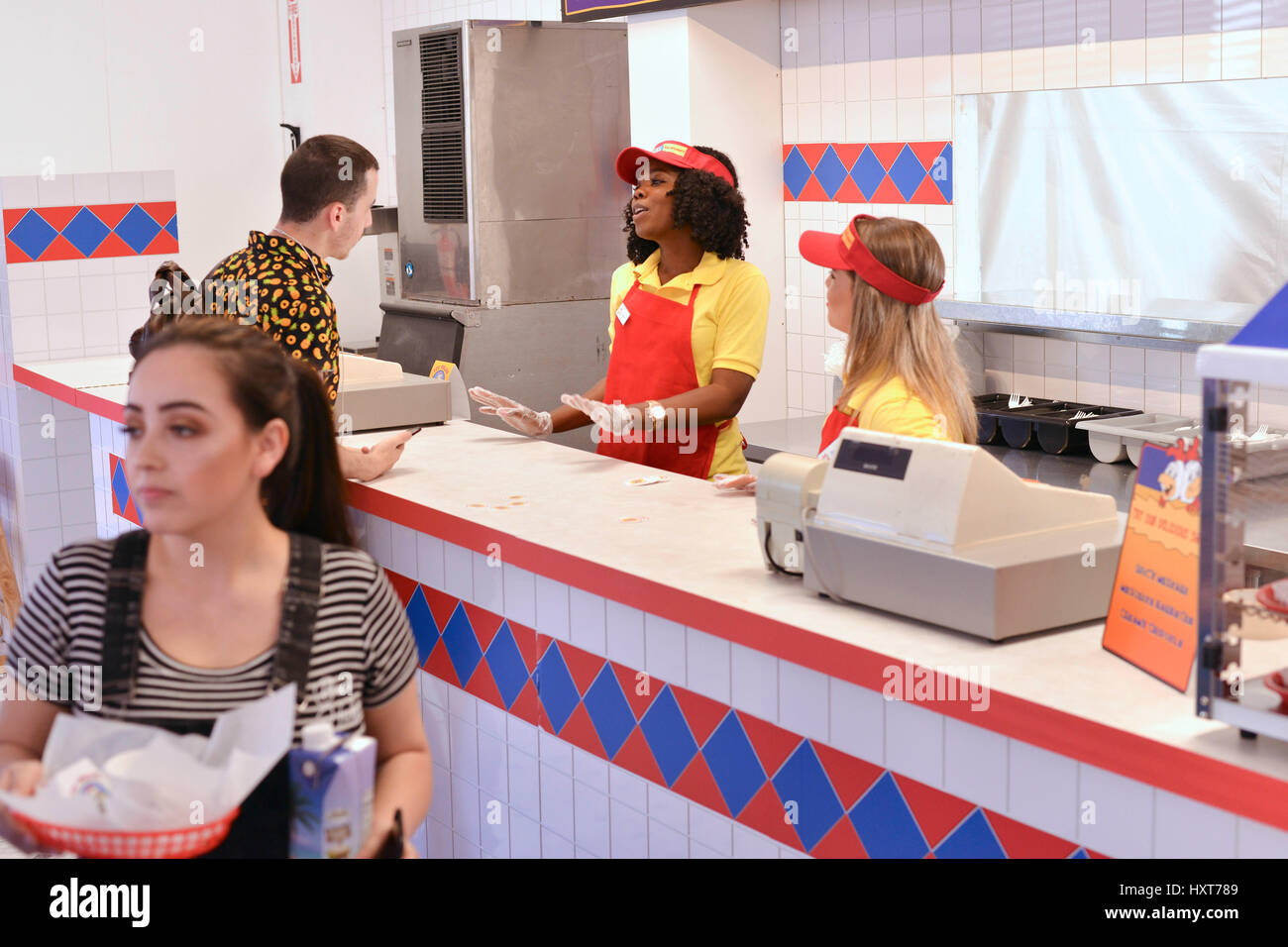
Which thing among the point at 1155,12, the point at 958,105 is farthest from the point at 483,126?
the point at 1155,12

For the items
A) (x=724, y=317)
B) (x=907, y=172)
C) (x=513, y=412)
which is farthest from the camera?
(x=907, y=172)

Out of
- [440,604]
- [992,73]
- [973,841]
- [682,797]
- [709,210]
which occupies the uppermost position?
[992,73]

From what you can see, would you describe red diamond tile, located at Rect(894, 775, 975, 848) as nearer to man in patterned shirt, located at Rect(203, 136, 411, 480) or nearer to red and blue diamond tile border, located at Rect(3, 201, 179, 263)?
man in patterned shirt, located at Rect(203, 136, 411, 480)

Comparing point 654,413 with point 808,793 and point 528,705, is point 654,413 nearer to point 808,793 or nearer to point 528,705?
point 528,705

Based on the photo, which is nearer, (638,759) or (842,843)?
(842,843)

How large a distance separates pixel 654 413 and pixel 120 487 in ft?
6.95

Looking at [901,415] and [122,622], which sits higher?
[901,415]

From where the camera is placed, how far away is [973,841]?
1.96m

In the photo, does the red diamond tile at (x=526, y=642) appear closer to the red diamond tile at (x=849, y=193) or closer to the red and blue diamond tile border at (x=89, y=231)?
the red diamond tile at (x=849, y=193)

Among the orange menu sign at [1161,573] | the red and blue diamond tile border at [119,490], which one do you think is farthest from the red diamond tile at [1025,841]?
the red and blue diamond tile border at [119,490]

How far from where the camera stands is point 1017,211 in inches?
171

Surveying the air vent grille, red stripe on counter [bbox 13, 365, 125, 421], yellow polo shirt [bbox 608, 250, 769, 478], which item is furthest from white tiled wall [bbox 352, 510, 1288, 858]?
the air vent grille

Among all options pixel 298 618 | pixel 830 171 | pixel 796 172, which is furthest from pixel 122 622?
pixel 796 172
